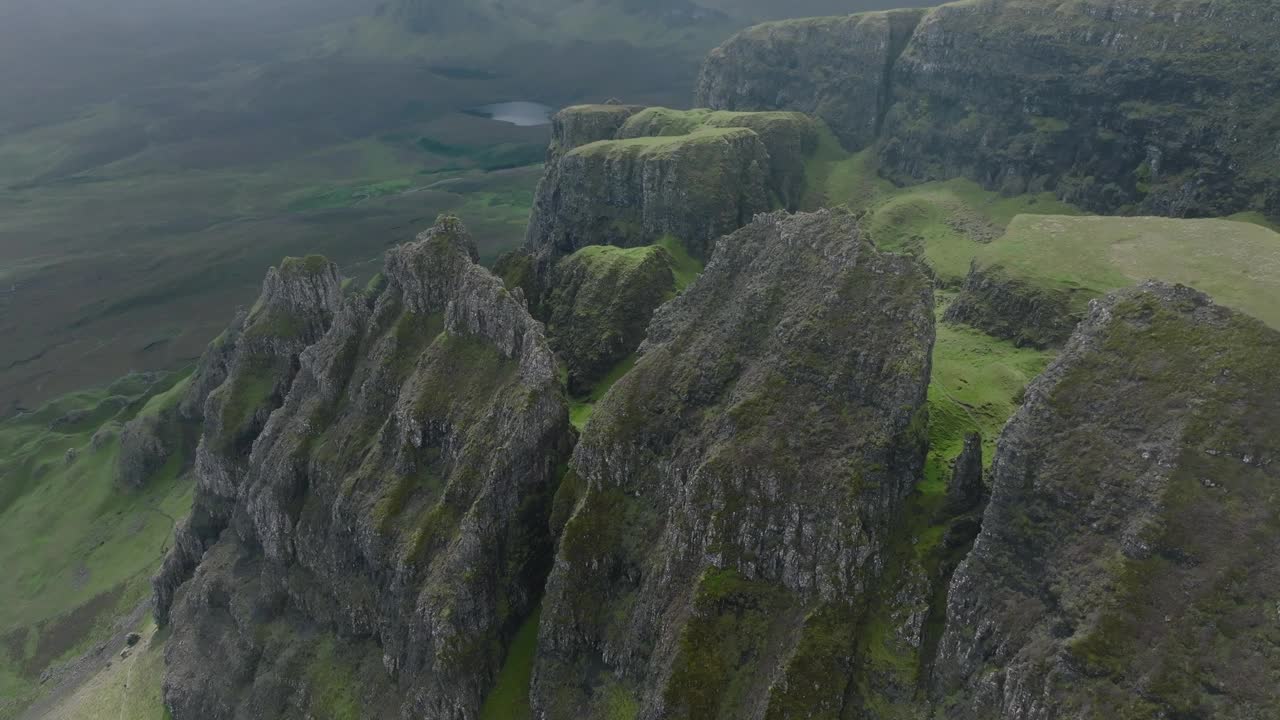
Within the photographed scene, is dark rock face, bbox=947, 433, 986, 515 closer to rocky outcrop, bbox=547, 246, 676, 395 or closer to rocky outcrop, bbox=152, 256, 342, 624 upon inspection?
rocky outcrop, bbox=547, 246, 676, 395

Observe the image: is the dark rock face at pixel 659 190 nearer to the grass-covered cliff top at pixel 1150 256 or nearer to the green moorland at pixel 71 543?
the grass-covered cliff top at pixel 1150 256

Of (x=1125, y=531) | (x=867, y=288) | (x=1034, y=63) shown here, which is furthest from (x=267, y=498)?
(x=1034, y=63)

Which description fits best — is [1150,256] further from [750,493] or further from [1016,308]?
[750,493]

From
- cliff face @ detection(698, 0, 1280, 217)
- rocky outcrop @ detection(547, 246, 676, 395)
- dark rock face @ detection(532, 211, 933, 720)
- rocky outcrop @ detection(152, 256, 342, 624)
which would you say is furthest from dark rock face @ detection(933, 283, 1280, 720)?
rocky outcrop @ detection(152, 256, 342, 624)

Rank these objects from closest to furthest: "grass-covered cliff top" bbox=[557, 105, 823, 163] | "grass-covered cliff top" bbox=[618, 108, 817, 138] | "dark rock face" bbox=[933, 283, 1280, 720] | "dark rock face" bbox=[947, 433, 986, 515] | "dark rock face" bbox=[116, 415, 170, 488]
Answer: "dark rock face" bbox=[933, 283, 1280, 720]
"dark rock face" bbox=[947, 433, 986, 515]
"dark rock face" bbox=[116, 415, 170, 488]
"grass-covered cliff top" bbox=[557, 105, 823, 163]
"grass-covered cliff top" bbox=[618, 108, 817, 138]

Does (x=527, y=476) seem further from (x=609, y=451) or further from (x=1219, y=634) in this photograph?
(x=1219, y=634)

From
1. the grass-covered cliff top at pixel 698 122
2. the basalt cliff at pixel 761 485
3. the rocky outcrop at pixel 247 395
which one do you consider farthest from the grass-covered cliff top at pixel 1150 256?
the rocky outcrop at pixel 247 395

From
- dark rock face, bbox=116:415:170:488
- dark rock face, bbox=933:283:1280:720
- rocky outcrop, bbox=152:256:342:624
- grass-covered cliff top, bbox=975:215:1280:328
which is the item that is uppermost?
dark rock face, bbox=933:283:1280:720
